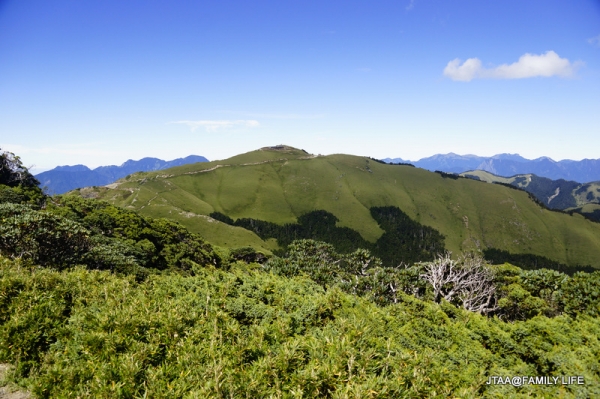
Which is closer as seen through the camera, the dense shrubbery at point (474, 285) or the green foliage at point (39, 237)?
the green foliage at point (39, 237)

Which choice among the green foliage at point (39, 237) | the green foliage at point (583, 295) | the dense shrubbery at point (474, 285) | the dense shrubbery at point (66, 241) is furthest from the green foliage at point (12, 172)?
the green foliage at point (583, 295)

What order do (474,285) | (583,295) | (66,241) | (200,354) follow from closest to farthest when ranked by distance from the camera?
(200,354) → (583,295) → (66,241) → (474,285)

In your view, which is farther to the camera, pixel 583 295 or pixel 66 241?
pixel 66 241

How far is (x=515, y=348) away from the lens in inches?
1039

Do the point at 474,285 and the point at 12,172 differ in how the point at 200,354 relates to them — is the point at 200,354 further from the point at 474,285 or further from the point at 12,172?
the point at 12,172

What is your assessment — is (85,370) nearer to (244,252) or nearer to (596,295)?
(596,295)

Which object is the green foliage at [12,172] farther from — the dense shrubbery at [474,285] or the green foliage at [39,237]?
the dense shrubbery at [474,285]

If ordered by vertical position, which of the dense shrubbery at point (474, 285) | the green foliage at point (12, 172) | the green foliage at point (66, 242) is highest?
the green foliage at point (12, 172)

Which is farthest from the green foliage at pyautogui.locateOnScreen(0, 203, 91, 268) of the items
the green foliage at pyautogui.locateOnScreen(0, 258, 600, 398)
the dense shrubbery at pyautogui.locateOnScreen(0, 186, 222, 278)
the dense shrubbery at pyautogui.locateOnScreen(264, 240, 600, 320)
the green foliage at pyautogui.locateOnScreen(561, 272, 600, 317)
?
the green foliage at pyautogui.locateOnScreen(561, 272, 600, 317)

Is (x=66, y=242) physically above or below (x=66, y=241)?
below

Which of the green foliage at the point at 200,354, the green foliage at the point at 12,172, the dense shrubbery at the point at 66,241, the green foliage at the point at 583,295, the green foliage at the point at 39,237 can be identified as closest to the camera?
the green foliage at the point at 200,354

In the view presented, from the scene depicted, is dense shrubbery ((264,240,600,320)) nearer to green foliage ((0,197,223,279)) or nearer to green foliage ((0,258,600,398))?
green foliage ((0,197,223,279))

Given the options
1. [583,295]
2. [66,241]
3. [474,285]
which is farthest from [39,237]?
[583,295]

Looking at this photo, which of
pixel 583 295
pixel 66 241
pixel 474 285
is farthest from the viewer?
pixel 474 285
